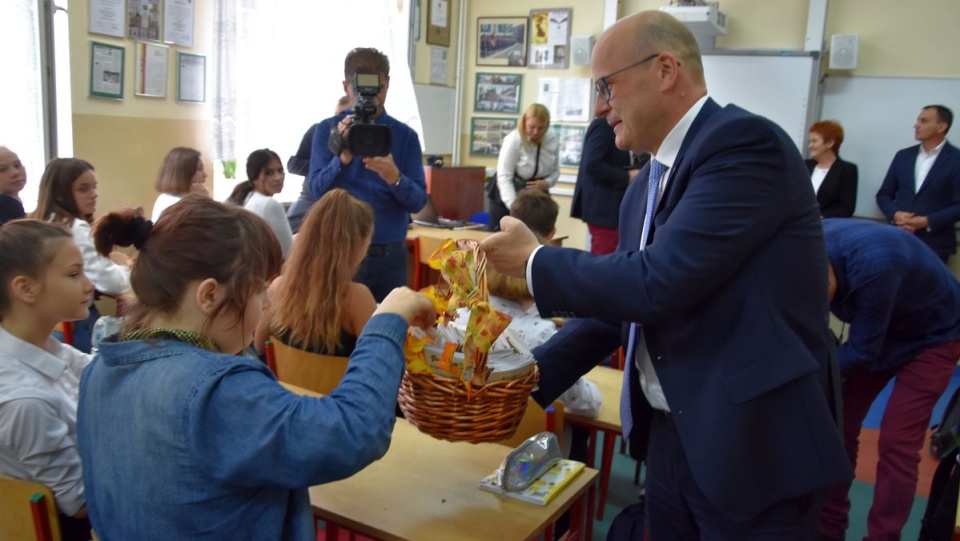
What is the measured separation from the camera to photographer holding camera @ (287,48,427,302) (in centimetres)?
314

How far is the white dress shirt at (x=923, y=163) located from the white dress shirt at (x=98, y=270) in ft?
16.8

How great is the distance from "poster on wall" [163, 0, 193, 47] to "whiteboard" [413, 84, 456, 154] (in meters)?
2.54

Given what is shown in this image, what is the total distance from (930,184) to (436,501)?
4998 millimetres

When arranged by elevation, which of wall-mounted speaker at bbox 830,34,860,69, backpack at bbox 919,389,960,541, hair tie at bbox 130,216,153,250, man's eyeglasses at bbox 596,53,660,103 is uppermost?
wall-mounted speaker at bbox 830,34,860,69

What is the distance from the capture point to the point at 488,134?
7379mm

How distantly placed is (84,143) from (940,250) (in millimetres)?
5549

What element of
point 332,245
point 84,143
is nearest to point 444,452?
point 332,245

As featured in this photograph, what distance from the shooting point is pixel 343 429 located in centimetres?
109

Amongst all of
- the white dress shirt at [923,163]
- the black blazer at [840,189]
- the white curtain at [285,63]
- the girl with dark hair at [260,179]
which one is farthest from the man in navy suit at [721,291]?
the white dress shirt at [923,163]

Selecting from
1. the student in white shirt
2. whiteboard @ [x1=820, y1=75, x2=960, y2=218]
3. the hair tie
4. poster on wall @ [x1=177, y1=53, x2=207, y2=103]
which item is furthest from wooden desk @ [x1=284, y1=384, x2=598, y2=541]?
whiteboard @ [x1=820, y1=75, x2=960, y2=218]

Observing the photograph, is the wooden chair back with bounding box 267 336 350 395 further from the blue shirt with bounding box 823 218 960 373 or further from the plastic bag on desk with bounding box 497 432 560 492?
the blue shirt with bounding box 823 218 960 373

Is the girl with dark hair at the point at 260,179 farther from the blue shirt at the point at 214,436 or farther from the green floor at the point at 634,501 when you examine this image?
the blue shirt at the point at 214,436

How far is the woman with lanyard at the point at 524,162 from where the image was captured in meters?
5.42

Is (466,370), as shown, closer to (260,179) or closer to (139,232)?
(139,232)
